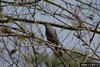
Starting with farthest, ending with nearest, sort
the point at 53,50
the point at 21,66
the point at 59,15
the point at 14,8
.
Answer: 1. the point at 59,15
2. the point at 14,8
3. the point at 21,66
4. the point at 53,50

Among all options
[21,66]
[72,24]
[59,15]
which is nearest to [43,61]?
[21,66]

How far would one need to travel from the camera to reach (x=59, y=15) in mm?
4719

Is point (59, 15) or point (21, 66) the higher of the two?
point (59, 15)

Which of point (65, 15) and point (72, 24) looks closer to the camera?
point (72, 24)

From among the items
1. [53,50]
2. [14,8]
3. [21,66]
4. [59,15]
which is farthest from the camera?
[59,15]

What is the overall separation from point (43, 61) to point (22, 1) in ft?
3.10

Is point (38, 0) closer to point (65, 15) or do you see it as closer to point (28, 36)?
point (65, 15)

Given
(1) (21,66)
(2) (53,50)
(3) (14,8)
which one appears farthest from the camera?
(3) (14,8)

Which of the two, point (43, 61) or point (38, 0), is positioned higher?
point (38, 0)

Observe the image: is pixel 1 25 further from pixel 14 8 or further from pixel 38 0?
pixel 38 0

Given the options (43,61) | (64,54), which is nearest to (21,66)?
(43,61)

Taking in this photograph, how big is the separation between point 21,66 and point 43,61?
265mm

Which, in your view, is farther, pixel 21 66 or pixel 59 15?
pixel 59 15

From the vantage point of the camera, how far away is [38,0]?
15.6 ft
